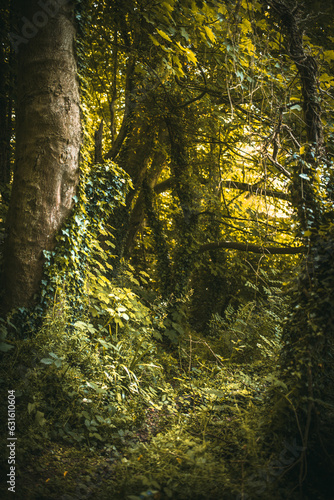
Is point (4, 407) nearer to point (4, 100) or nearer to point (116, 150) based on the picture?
point (4, 100)

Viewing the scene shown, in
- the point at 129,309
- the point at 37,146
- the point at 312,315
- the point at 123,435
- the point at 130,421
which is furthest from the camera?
the point at 129,309

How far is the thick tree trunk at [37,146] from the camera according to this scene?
10.8 ft

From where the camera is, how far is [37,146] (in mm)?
3369

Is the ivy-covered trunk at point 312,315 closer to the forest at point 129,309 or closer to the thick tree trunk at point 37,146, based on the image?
the forest at point 129,309

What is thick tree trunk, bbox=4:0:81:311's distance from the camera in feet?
10.8

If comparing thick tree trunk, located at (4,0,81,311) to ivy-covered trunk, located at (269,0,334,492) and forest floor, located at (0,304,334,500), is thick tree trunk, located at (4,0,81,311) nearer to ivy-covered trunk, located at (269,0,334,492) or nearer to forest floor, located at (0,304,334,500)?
forest floor, located at (0,304,334,500)

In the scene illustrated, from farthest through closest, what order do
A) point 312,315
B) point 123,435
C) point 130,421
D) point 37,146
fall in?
point 37,146 → point 130,421 → point 123,435 → point 312,315

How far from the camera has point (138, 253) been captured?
9.77 metres

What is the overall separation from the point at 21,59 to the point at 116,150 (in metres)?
3.31

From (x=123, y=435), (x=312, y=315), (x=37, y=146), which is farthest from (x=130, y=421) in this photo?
(x=37, y=146)

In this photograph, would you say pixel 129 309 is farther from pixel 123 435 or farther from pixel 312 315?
pixel 312 315

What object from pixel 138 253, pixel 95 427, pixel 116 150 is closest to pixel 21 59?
pixel 116 150

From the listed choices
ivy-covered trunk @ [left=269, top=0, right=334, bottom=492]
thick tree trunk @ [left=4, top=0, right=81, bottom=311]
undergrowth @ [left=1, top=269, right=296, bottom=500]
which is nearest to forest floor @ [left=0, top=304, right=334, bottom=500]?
undergrowth @ [left=1, top=269, right=296, bottom=500]

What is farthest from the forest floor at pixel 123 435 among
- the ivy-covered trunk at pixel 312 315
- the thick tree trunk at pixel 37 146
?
the thick tree trunk at pixel 37 146
